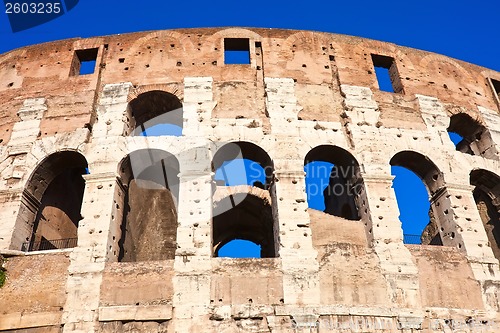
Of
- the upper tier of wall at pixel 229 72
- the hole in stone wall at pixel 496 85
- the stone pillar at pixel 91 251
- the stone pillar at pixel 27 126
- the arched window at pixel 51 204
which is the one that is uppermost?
the hole in stone wall at pixel 496 85

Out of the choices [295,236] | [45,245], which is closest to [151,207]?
[45,245]

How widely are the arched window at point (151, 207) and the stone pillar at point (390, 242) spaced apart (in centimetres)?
477

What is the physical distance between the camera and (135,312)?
27.5ft

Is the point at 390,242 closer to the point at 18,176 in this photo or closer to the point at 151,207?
the point at 151,207

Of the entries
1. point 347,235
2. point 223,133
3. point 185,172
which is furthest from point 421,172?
point 185,172

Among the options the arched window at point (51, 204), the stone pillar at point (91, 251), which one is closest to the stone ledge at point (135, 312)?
the stone pillar at point (91, 251)

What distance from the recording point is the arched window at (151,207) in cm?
1121

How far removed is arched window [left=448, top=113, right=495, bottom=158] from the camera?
480 inches

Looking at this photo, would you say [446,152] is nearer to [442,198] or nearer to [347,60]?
[442,198]

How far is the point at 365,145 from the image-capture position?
34.9 ft

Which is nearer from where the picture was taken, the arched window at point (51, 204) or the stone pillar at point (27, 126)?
the arched window at point (51, 204)

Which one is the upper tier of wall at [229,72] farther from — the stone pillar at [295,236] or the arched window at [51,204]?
the stone pillar at [295,236]

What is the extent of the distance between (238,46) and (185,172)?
15.0ft

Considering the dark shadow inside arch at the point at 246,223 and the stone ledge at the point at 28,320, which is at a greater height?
the dark shadow inside arch at the point at 246,223
